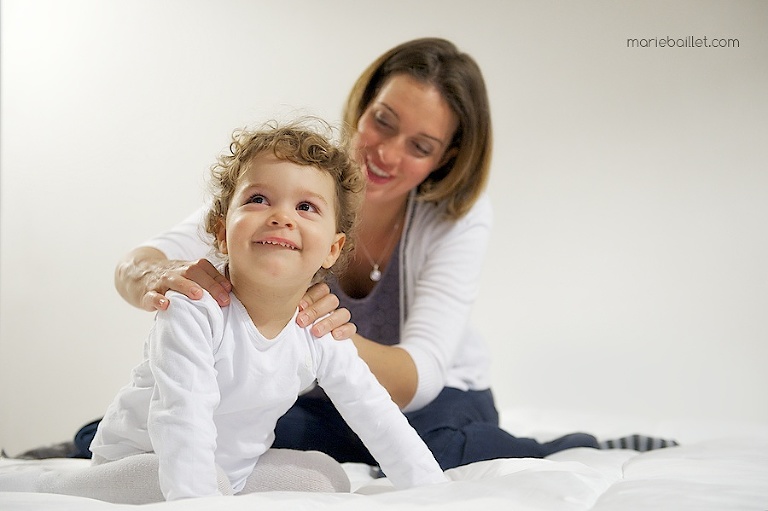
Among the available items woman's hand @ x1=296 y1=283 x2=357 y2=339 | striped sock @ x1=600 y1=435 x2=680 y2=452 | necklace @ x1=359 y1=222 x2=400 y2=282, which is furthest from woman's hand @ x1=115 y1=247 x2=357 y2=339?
striped sock @ x1=600 y1=435 x2=680 y2=452

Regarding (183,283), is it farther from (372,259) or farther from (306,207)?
(372,259)

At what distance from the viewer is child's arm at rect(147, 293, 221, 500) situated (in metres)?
0.83

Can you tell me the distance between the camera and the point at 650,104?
1946 mm

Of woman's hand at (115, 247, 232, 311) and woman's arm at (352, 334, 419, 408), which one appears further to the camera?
woman's arm at (352, 334, 419, 408)

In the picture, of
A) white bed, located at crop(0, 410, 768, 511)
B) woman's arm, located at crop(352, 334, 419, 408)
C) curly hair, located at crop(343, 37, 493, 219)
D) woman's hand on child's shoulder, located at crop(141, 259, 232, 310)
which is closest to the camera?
white bed, located at crop(0, 410, 768, 511)

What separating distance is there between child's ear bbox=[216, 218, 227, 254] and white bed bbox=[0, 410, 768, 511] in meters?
0.32

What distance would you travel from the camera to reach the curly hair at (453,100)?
5.20 feet

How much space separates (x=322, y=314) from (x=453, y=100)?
2.24ft

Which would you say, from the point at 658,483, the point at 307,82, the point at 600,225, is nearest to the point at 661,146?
the point at 600,225

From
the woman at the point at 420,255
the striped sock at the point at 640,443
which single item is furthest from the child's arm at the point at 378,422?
the striped sock at the point at 640,443

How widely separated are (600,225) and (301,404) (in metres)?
1.09

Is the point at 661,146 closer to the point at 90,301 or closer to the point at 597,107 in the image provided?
the point at 597,107

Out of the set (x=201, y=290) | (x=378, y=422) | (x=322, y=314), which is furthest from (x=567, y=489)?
(x=201, y=290)

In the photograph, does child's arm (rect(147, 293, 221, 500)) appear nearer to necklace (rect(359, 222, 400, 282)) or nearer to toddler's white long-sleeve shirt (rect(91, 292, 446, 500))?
toddler's white long-sleeve shirt (rect(91, 292, 446, 500))
